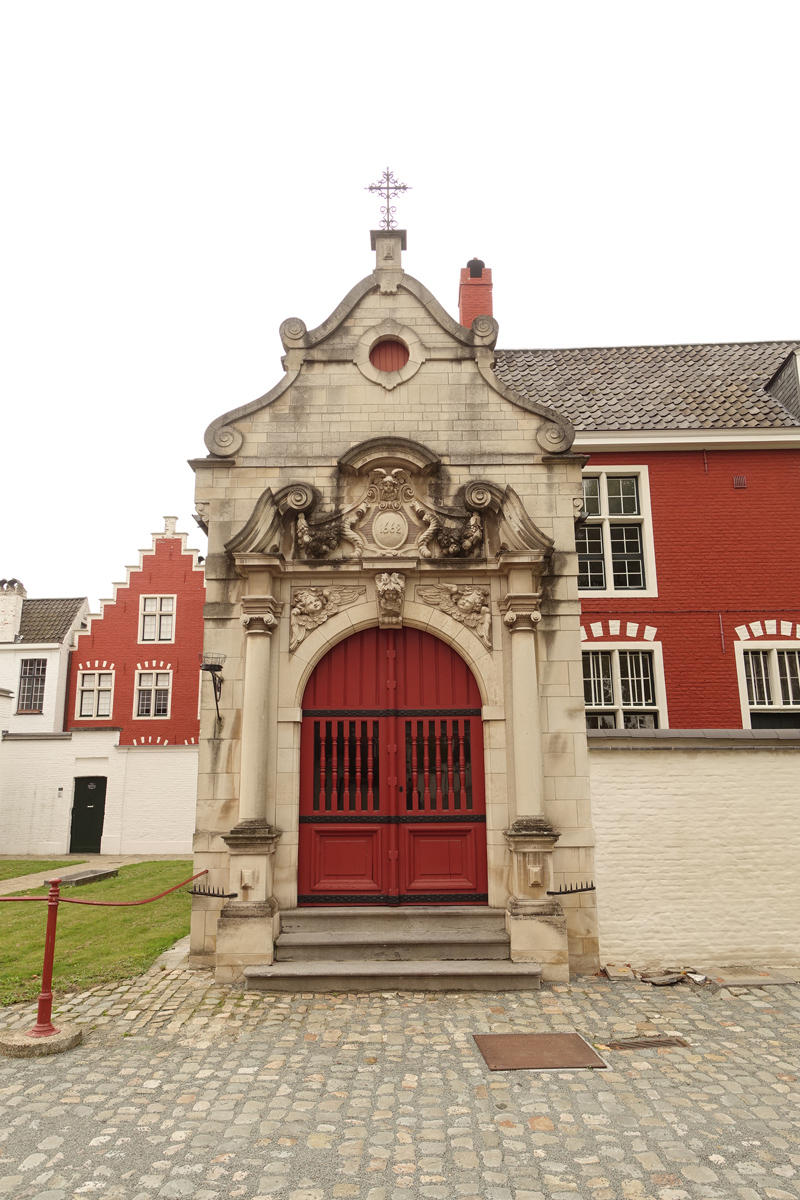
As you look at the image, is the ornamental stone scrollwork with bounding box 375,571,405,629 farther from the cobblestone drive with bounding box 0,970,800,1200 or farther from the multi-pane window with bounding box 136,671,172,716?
the multi-pane window with bounding box 136,671,172,716

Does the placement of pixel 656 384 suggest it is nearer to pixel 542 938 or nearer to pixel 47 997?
pixel 542 938

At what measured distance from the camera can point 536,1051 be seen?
215 inches

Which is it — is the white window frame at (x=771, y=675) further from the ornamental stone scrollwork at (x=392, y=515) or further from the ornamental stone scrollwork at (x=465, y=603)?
the ornamental stone scrollwork at (x=465, y=603)

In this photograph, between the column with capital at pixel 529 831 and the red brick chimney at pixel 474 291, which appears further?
the red brick chimney at pixel 474 291

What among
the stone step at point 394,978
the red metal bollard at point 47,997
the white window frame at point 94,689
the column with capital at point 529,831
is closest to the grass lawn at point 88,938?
the red metal bollard at point 47,997

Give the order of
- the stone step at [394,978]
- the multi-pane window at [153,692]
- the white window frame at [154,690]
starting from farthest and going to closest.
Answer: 1. the multi-pane window at [153,692]
2. the white window frame at [154,690]
3. the stone step at [394,978]

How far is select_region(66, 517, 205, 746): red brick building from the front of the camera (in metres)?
23.6

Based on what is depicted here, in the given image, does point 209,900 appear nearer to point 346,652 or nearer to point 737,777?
point 346,652

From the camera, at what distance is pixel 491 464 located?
28.4ft

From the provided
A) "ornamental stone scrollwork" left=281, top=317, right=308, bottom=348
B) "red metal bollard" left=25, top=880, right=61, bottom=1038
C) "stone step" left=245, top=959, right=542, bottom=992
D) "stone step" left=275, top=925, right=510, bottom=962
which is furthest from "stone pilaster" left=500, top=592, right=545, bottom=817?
"red metal bollard" left=25, top=880, right=61, bottom=1038

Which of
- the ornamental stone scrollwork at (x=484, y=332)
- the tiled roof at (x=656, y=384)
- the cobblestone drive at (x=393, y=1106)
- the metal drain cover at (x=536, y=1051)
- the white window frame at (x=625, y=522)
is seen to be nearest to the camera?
the cobblestone drive at (x=393, y=1106)

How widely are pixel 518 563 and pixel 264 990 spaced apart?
4.94 meters

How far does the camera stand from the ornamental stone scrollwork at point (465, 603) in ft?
27.3

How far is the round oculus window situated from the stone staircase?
6.25 metres
